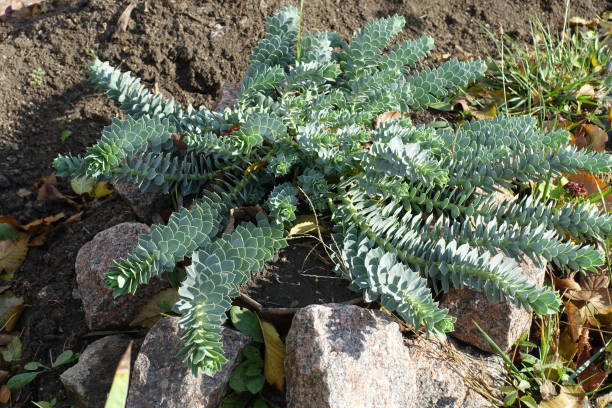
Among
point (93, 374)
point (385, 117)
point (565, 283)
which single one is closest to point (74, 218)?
point (93, 374)

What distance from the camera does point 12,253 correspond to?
8.55 feet

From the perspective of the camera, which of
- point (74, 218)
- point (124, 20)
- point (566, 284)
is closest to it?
point (566, 284)

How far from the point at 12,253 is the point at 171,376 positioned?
1.19m

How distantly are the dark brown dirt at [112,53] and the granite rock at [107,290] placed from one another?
332 mm

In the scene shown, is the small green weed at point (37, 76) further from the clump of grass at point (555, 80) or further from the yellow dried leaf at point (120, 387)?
the clump of grass at point (555, 80)

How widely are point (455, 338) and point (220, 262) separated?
94 cm

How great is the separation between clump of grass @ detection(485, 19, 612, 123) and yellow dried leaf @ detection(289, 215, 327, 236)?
135 cm

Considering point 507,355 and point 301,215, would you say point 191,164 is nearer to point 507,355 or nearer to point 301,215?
point 301,215

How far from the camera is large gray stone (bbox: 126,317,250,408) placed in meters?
1.83

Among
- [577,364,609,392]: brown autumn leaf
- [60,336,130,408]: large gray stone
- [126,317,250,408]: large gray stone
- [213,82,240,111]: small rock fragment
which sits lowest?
[577,364,609,392]: brown autumn leaf

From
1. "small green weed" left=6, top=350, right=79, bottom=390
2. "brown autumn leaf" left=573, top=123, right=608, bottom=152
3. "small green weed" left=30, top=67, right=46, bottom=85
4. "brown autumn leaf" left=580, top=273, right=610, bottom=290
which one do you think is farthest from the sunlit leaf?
"brown autumn leaf" left=573, top=123, right=608, bottom=152

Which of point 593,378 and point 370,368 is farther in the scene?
point 593,378

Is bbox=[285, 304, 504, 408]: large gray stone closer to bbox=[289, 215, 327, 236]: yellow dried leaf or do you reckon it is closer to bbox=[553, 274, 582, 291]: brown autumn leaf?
bbox=[289, 215, 327, 236]: yellow dried leaf

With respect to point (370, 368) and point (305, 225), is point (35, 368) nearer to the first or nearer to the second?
point (305, 225)
